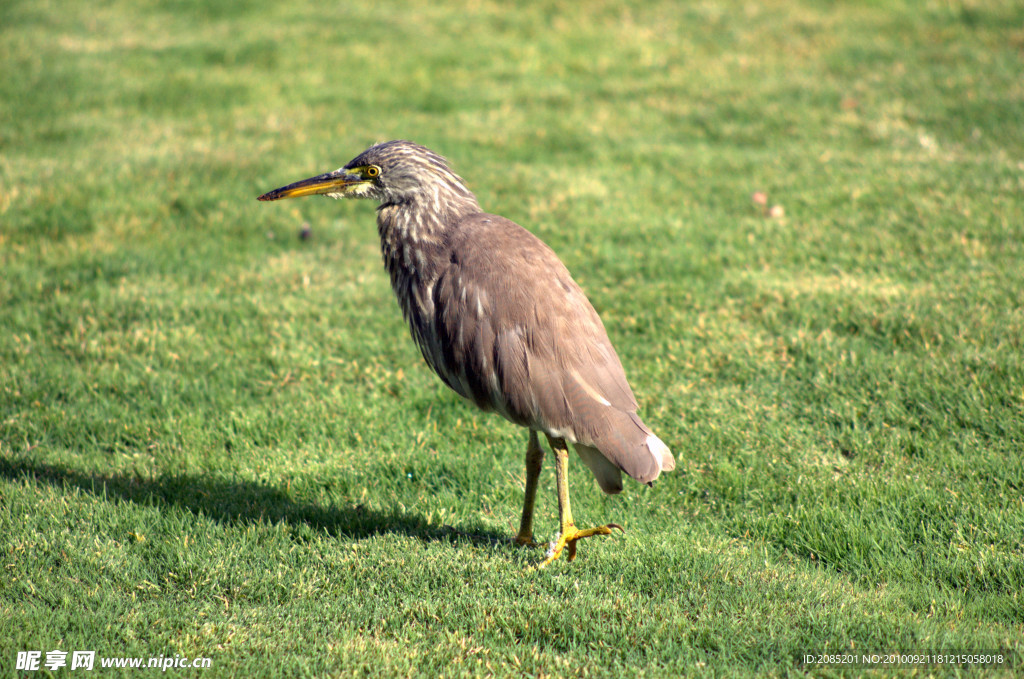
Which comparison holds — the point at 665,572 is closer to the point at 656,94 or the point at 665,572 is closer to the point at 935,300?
the point at 935,300

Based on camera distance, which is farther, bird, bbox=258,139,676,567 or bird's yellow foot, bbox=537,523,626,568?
bird's yellow foot, bbox=537,523,626,568

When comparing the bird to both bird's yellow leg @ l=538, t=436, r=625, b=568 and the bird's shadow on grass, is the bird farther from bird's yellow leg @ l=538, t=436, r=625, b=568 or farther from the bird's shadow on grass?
the bird's shadow on grass

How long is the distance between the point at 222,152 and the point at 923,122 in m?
8.64

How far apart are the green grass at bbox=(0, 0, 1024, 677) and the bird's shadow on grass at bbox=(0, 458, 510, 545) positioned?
0.09ft

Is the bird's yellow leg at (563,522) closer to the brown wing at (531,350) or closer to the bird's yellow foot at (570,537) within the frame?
→ the bird's yellow foot at (570,537)

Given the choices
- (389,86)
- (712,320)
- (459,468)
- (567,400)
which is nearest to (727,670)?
(567,400)

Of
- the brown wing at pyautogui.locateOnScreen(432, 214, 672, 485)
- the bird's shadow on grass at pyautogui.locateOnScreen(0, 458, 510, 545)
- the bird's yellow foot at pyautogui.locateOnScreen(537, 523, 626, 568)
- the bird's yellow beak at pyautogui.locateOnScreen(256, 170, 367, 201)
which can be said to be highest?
the bird's yellow beak at pyautogui.locateOnScreen(256, 170, 367, 201)

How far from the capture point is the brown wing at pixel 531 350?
4359 millimetres

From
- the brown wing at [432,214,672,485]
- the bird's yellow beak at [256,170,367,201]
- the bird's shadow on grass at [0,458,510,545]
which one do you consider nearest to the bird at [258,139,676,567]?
the brown wing at [432,214,672,485]

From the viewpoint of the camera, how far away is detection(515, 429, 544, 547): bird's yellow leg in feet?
15.5

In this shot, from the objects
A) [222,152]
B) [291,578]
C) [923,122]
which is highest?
[923,122]

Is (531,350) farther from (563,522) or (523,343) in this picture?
(563,522)

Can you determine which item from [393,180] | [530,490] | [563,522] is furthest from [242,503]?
[393,180]

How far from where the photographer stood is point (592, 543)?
4.77 metres
